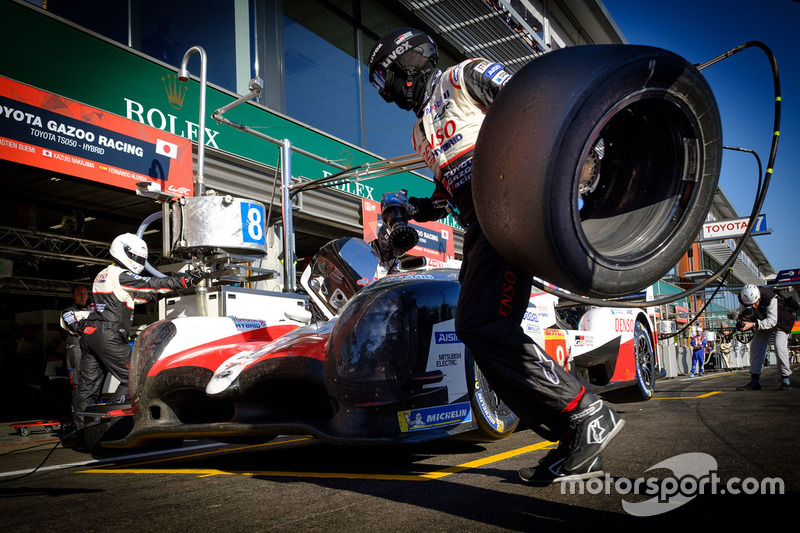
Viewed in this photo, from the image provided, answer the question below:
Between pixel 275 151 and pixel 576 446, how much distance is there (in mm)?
9407

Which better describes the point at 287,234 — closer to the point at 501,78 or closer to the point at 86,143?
the point at 86,143

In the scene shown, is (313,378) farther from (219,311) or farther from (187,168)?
(187,168)

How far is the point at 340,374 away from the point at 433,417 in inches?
17.4

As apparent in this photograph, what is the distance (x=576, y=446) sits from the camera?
2021 mm

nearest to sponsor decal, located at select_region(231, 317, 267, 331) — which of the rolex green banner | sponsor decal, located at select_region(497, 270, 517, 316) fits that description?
sponsor decal, located at select_region(497, 270, 517, 316)

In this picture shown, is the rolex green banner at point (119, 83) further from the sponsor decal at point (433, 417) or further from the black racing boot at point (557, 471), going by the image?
the black racing boot at point (557, 471)

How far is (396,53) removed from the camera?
269cm

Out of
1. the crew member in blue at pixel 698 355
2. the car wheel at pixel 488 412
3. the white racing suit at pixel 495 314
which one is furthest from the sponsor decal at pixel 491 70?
the crew member in blue at pixel 698 355

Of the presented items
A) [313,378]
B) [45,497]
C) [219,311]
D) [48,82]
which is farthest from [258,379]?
[48,82]

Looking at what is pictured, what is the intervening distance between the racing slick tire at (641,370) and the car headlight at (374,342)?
9.52 feet

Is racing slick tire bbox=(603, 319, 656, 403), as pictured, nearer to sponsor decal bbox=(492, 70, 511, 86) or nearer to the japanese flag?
sponsor decal bbox=(492, 70, 511, 86)

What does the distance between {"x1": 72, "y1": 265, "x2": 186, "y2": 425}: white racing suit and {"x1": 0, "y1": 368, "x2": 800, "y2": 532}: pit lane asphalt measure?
5.92 ft

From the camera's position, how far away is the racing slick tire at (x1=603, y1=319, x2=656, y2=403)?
497cm

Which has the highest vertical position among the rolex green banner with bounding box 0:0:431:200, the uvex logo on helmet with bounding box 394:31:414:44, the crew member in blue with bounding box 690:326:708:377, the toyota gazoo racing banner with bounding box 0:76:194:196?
the rolex green banner with bounding box 0:0:431:200
